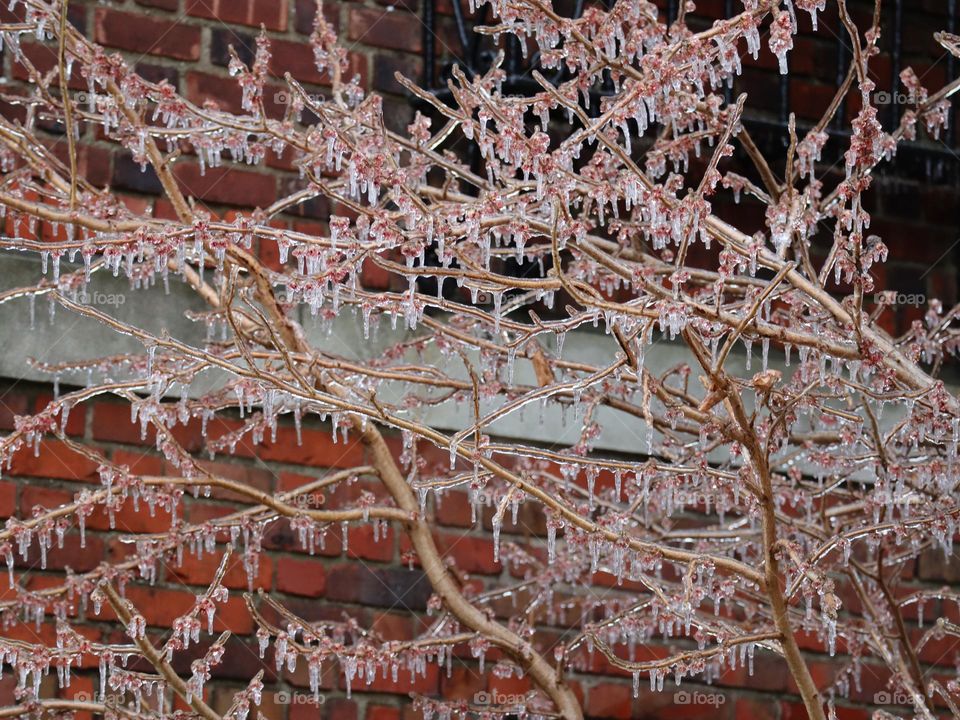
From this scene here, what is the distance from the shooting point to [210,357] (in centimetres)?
218

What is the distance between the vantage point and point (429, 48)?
12.0ft

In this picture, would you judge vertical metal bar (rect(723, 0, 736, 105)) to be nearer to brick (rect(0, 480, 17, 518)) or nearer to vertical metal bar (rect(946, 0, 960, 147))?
vertical metal bar (rect(946, 0, 960, 147))

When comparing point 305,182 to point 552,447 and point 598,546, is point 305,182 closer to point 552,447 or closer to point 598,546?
point 552,447

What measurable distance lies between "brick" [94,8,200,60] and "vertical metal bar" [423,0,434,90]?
58cm

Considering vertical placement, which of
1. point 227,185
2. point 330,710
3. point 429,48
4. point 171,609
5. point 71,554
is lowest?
point 330,710

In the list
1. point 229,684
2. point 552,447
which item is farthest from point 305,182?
point 229,684

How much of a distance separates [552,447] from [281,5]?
133 cm

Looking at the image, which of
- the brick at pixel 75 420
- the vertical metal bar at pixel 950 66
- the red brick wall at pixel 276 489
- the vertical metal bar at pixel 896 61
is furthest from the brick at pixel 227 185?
the vertical metal bar at pixel 950 66

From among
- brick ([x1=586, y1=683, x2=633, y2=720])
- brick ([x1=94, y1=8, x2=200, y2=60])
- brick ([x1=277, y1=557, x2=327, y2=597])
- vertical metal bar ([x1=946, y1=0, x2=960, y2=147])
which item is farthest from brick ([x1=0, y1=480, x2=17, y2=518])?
vertical metal bar ([x1=946, y1=0, x2=960, y2=147])

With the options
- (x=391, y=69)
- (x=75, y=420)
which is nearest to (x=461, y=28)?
(x=391, y=69)

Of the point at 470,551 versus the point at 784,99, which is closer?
the point at 470,551

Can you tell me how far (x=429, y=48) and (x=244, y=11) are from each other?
479 mm

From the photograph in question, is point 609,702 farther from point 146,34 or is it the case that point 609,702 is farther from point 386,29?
point 146,34

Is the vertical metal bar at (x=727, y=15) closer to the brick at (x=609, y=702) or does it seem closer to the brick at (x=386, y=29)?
the brick at (x=386, y=29)
